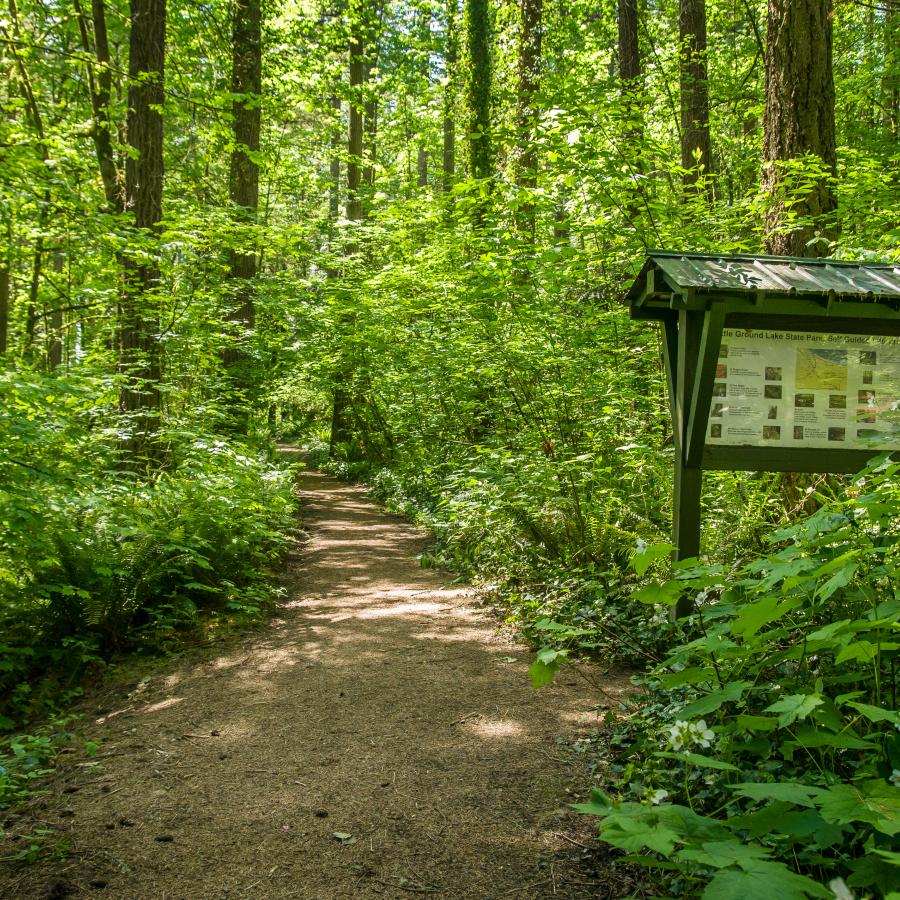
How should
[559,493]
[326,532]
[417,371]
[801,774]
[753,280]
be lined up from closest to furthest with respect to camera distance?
[801,774] < [753,280] < [559,493] < [326,532] < [417,371]

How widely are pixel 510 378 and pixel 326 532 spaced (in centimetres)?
438

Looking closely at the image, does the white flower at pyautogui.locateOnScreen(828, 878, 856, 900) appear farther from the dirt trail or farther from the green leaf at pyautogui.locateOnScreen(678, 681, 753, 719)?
the dirt trail

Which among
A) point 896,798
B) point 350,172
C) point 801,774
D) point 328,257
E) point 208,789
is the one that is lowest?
point 208,789

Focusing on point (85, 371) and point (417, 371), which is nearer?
point (85, 371)

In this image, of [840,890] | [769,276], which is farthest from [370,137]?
[840,890]

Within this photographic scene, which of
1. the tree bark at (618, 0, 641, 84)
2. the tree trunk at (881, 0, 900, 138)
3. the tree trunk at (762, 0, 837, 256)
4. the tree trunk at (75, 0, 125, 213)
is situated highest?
the tree bark at (618, 0, 641, 84)

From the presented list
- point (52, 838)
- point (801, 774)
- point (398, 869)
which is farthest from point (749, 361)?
point (52, 838)

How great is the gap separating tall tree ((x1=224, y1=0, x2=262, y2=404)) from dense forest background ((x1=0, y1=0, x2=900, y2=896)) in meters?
0.06

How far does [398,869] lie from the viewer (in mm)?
2775

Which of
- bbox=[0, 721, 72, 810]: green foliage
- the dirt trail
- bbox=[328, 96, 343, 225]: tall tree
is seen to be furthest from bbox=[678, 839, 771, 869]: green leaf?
bbox=[328, 96, 343, 225]: tall tree

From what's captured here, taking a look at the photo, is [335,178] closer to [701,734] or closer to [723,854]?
[701,734]

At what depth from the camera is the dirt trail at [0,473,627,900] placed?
8.95ft

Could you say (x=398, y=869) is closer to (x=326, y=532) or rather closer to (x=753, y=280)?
(x=753, y=280)

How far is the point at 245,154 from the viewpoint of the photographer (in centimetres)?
1362
